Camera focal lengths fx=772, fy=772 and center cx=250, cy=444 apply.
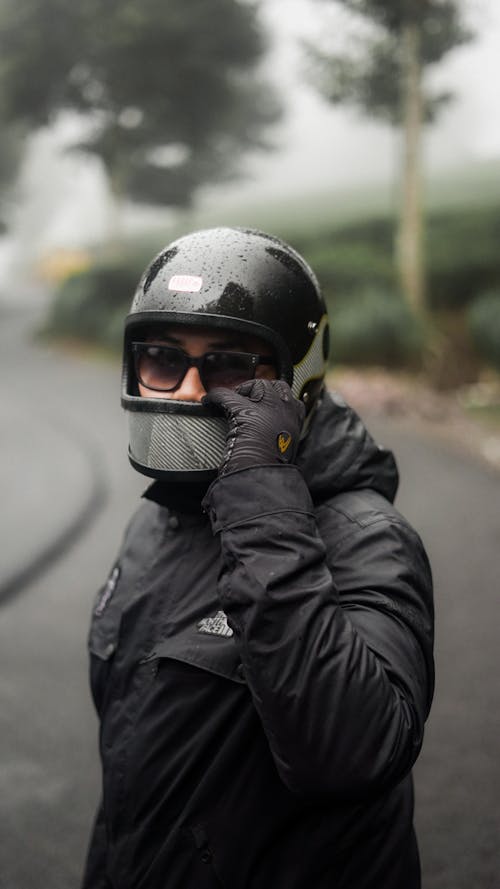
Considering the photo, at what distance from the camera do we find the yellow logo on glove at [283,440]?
1397 mm

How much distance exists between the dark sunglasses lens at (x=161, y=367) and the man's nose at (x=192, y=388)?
0.08 ft

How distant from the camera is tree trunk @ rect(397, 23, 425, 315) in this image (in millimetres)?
11445

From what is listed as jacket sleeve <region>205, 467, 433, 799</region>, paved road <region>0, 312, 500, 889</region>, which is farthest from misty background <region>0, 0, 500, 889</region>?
jacket sleeve <region>205, 467, 433, 799</region>

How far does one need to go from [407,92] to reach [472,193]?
29.0 feet

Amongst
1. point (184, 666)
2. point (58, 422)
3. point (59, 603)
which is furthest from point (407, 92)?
point (184, 666)

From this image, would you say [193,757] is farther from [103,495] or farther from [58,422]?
[58,422]

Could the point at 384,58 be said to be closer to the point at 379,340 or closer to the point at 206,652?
the point at 379,340

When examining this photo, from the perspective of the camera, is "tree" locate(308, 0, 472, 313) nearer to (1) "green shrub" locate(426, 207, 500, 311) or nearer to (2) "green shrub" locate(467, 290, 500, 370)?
(1) "green shrub" locate(426, 207, 500, 311)

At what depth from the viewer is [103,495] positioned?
6.80 metres

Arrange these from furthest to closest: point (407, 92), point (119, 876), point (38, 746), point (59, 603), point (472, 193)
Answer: point (472, 193)
point (407, 92)
point (59, 603)
point (38, 746)
point (119, 876)

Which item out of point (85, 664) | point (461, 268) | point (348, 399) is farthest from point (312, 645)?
point (461, 268)

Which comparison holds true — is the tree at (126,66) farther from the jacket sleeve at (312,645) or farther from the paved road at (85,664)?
the jacket sleeve at (312,645)

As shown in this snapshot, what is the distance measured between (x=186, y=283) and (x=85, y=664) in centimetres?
292

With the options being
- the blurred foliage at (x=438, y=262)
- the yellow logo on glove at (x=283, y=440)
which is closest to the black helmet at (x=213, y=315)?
the yellow logo on glove at (x=283, y=440)
